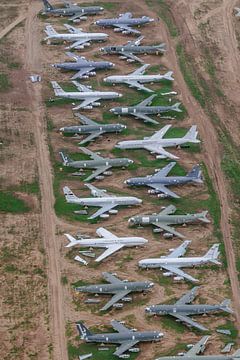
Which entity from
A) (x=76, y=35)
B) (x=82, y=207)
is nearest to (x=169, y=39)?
(x=76, y=35)

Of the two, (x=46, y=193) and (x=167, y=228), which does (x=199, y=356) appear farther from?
(x=46, y=193)

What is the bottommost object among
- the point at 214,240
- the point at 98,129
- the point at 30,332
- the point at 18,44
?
the point at 30,332

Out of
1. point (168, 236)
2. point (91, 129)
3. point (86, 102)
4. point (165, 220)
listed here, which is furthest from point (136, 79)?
point (168, 236)

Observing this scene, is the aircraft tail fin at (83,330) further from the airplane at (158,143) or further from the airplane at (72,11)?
the airplane at (72,11)

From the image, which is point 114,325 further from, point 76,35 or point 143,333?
point 76,35

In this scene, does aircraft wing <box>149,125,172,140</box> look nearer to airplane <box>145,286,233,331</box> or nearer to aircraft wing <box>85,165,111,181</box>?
aircraft wing <box>85,165,111,181</box>

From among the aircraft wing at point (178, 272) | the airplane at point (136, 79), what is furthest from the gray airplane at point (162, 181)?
the airplane at point (136, 79)
